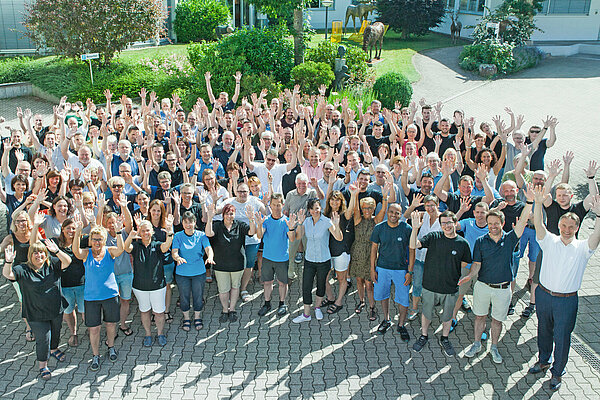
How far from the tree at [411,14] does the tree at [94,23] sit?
13940 millimetres

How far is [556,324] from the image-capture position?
661 centimetres

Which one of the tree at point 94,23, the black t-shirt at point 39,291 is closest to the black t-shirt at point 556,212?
the black t-shirt at point 39,291

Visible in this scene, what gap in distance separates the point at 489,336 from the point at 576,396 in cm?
134

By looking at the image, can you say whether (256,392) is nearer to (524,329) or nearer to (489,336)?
(489,336)

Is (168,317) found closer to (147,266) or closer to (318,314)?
(147,266)

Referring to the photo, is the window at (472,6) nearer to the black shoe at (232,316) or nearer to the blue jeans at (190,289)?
the black shoe at (232,316)

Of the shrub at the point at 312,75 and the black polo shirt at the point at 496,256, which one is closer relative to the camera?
the black polo shirt at the point at 496,256

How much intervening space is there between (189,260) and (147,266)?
548 millimetres

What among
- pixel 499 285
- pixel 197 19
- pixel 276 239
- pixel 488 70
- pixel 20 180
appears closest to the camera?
pixel 499 285

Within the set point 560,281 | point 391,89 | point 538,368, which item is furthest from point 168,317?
point 391,89

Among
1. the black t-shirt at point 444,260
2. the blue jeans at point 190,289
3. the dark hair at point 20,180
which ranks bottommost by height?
the blue jeans at point 190,289

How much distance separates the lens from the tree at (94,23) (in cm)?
1895

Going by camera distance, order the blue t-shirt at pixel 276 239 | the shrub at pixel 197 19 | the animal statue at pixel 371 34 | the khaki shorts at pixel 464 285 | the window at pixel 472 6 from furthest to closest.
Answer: the window at pixel 472 6
the shrub at pixel 197 19
the animal statue at pixel 371 34
the blue t-shirt at pixel 276 239
the khaki shorts at pixel 464 285

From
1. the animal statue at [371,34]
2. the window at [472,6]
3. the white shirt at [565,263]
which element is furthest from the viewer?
the window at [472,6]
